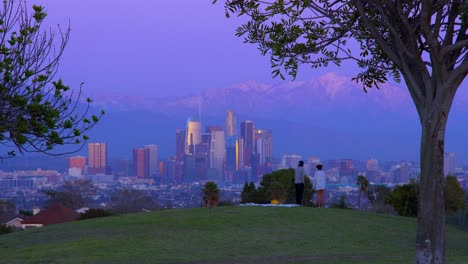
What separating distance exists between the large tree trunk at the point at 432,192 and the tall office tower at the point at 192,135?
123 meters

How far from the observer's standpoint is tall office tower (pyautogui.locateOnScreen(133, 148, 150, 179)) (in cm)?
12644

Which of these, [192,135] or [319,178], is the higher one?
[192,135]

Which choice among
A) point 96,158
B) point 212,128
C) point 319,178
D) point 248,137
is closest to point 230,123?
point 212,128

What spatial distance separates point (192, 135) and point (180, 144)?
10.2ft

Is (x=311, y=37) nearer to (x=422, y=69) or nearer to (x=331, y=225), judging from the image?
(x=422, y=69)

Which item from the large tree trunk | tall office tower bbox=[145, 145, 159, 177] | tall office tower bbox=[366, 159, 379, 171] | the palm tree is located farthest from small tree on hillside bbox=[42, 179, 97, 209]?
the large tree trunk

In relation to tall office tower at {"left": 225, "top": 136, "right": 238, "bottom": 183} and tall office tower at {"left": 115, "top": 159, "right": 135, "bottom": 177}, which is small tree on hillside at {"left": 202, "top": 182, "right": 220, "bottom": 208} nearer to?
tall office tower at {"left": 225, "top": 136, "right": 238, "bottom": 183}

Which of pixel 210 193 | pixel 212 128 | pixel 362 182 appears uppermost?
pixel 212 128

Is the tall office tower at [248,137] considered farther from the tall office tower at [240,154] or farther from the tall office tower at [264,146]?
the tall office tower at [264,146]

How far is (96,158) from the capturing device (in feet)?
381

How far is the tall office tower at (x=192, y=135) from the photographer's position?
137750 mm

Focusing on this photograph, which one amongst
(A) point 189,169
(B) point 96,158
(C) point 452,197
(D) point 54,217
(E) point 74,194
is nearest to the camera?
(C) point 452,197

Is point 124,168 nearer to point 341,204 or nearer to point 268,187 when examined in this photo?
point 268,187

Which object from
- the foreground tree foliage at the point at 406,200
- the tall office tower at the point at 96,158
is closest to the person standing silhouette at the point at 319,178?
the foreground tree foliage at the point at 406,200
